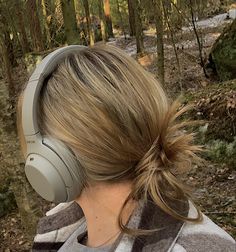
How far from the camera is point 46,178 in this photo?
1.52 m

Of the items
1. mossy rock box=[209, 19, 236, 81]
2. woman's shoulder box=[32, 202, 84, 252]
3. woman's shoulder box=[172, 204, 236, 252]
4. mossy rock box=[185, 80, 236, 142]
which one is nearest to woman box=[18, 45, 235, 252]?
woman's shoulder box=[172, 204, 236, 252]

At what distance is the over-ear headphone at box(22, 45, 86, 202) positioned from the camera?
1.47 m

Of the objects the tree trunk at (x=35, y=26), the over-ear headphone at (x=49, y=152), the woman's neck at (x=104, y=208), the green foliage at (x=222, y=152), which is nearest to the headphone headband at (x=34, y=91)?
the over-ear headphone at (x=49, y=152)

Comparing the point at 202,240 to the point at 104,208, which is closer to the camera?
the point at 202,240

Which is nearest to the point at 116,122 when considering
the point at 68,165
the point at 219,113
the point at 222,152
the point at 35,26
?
the point at 68,165

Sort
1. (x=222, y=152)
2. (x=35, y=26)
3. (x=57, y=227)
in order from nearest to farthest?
(x=57, y=227)
(x=222, y=152)
(x=35, y=26)

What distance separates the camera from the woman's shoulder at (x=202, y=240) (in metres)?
1.36

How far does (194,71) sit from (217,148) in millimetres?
6330

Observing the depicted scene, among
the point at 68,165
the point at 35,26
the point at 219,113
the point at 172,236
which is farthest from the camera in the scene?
the point at 35,26

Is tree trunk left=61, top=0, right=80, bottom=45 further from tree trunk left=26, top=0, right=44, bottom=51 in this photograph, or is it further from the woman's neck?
tree trunk left=26, top=0, right=44, bottom=51

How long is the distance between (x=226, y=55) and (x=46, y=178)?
8.91 meters

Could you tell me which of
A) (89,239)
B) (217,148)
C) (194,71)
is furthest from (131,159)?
(194,71)

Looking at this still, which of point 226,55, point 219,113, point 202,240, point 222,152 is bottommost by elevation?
point 222,152

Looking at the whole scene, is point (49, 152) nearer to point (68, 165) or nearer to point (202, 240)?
point (68, 165)
